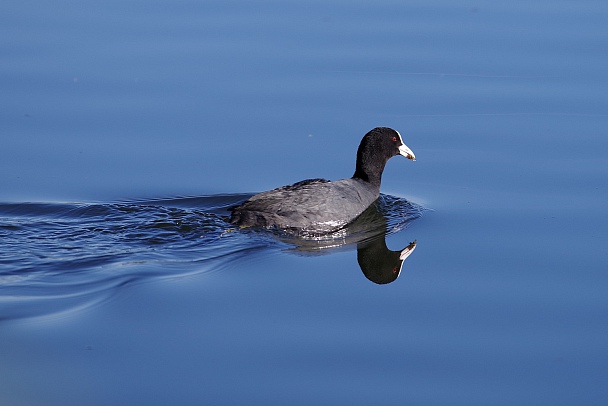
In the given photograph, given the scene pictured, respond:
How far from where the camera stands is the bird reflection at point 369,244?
334 inches

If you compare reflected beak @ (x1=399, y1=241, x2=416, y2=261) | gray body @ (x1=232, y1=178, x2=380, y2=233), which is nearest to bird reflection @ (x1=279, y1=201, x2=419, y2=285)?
reflected beak @ (x1=399, y1=241, x2=416, y2=261)

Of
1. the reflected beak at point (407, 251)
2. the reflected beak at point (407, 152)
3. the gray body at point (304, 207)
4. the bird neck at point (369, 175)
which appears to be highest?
the reflected beak at point (407, 152)

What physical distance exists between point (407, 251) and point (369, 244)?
1.49 feet

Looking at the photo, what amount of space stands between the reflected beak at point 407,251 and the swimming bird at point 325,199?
34.8 inches

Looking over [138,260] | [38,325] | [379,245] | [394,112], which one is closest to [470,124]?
[394,112]

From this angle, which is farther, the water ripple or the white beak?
the white beak

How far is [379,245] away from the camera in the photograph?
9.23 m

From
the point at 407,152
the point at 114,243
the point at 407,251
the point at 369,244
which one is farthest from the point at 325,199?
the point at 114,243

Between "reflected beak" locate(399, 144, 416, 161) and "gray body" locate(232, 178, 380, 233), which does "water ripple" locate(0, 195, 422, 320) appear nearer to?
"gray body" locate(232, 178, 380, 233)

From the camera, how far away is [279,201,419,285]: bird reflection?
27.8 ft

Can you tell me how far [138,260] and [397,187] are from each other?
3.40 meters

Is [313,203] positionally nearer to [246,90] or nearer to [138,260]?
[138,260]

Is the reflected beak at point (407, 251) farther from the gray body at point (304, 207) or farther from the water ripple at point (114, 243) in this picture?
the gray body at point (304, 207)

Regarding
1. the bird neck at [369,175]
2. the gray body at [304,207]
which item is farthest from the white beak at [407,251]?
the bird neck at [369,175]
